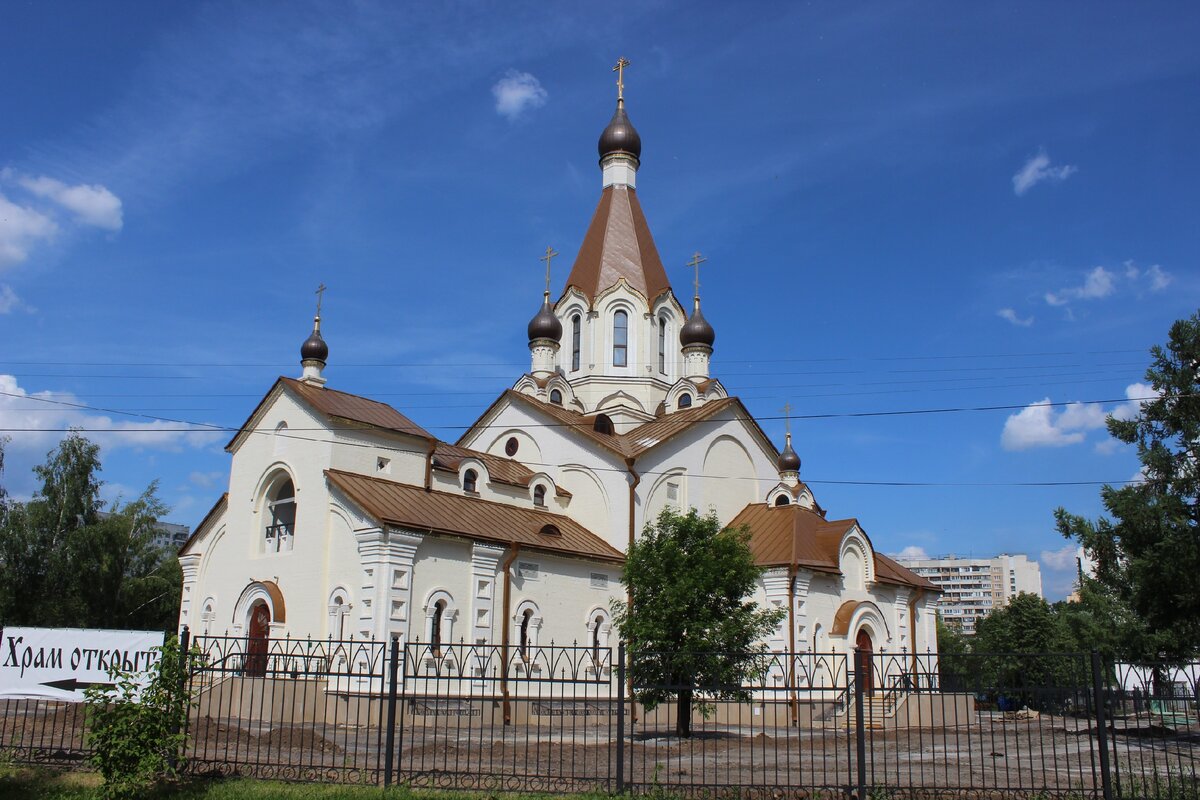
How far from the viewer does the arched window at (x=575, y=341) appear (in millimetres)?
30531

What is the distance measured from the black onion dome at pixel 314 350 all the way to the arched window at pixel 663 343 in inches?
433

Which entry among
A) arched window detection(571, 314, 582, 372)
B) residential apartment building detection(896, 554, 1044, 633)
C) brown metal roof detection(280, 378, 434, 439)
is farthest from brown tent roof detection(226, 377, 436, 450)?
residential apartment building detection(896, 554, 1044, 633)

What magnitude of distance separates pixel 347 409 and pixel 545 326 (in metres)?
8.79

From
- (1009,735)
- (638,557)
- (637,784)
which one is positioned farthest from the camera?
(1009,735)

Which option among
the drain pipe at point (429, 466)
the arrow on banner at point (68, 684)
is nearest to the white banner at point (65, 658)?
the arrow on banner at point (68, 684)

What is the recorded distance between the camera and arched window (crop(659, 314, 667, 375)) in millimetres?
30781

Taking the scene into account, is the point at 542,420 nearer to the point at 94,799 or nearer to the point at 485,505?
the point at 485,505

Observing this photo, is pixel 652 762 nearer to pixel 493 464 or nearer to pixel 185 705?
pixel 185 705

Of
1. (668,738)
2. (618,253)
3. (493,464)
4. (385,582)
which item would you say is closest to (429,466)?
(493,464)

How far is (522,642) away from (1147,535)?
41.2 feet

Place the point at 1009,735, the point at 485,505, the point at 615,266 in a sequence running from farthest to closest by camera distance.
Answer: the point at 615,266 < the point at 485,505 < the point at 1009,735

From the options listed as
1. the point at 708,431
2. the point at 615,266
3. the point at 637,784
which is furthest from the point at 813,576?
the point at 637,784

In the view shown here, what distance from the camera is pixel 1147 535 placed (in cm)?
1739

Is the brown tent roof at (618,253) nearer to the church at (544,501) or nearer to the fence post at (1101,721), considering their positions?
the church at (544,501)
